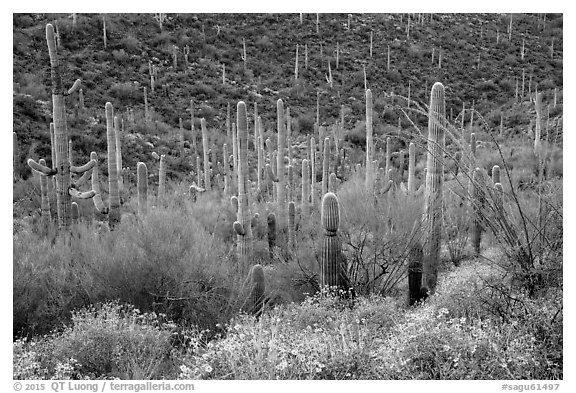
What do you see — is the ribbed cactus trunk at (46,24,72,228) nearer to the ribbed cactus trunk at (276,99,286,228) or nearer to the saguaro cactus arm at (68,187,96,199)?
the saguaro cactus arm at (68,187,96,199)

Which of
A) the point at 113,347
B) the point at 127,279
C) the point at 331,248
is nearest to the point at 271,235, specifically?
the point at 331,248

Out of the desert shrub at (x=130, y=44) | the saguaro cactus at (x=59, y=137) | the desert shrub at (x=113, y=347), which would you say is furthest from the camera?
the desert shrub at (x=130, y=44)

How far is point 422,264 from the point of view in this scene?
10883mm

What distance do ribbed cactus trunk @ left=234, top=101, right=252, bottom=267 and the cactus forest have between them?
37 millimetres

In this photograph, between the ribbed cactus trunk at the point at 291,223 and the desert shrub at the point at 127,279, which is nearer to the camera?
the desert shrub at the point at 127,279

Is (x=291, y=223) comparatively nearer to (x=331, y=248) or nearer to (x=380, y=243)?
(x=380, y=243)

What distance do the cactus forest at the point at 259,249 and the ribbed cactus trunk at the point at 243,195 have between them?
0.12 feet

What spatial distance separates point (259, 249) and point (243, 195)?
2.37 meters

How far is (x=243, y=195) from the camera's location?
11.9 metres

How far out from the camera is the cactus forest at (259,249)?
244 inches

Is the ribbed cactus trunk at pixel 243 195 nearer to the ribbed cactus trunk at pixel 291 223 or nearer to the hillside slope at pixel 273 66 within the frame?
the ribbed cactus trunk at pixel 291 223

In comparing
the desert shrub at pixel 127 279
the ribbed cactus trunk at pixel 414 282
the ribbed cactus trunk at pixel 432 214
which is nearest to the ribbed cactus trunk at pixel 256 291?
the desert shrub at pixel 127 279

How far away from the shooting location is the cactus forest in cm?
620

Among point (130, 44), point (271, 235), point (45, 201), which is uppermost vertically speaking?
point (130, 44)
